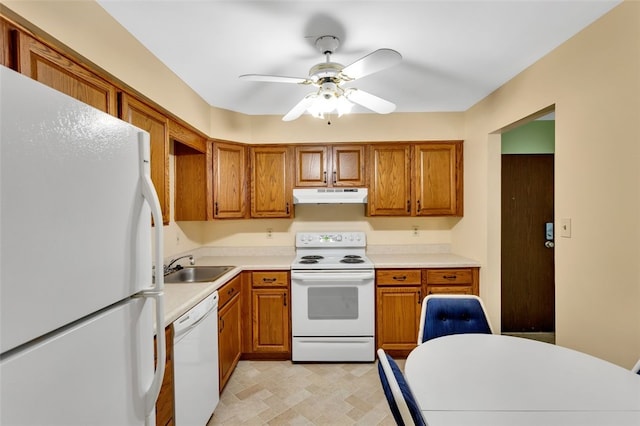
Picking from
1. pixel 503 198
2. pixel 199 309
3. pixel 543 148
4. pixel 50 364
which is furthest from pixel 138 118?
pixel 543 148

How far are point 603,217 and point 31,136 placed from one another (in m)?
2.34

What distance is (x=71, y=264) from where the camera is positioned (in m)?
0.69

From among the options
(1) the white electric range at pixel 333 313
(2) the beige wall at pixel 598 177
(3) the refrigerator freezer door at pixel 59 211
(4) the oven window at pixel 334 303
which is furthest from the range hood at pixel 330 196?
(3) the refrigerator freezer door at pixel 59 211

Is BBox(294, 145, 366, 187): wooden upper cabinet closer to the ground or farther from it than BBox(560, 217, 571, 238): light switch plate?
farther from it

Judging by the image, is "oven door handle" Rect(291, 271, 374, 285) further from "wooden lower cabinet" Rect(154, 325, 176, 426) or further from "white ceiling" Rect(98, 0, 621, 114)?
"white ceiling" Rect(98, 0, 621, 114)

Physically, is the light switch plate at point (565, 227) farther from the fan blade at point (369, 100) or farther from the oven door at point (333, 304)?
the oven door at point (333, 304)

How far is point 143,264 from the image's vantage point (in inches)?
37.7

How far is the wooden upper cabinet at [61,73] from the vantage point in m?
1.08

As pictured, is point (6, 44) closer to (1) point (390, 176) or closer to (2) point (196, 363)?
(2) point (196, 363)

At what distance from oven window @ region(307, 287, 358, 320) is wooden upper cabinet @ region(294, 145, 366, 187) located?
3.57 ft

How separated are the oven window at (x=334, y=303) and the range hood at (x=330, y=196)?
88 centimetres

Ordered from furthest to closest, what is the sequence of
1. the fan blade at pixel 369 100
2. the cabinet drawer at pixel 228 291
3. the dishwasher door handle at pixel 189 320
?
the cabinet drawer at pixel 228 291 → the fan blade at pixel 369 100 → the dishwasher door handle at pixel 189 320

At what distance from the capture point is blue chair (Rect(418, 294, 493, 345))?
5.83 ft

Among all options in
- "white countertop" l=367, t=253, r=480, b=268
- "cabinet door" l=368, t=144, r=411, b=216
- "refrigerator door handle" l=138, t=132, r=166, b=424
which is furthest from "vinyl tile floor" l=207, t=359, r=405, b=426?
"cabinet door" l=368, t=144, r=411, b=216
